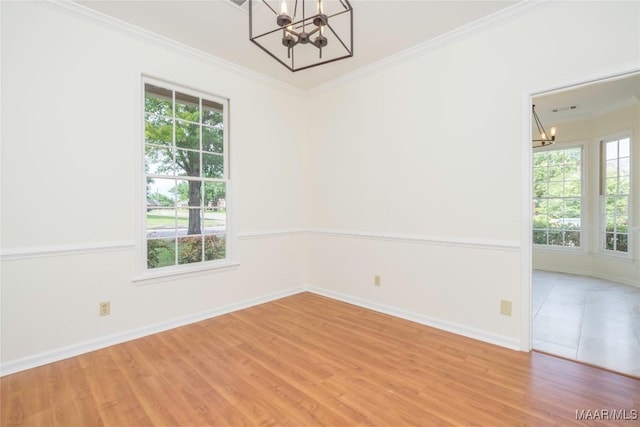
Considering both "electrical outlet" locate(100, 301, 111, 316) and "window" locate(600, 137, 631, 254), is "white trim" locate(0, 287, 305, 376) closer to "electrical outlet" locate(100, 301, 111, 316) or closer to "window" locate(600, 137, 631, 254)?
"electrical outlet" locate(100, 301, 111, 316)

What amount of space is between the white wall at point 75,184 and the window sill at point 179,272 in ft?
0.16

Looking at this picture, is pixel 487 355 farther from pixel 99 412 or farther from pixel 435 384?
pixel 99 412

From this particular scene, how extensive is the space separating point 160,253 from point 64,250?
0.78 metres

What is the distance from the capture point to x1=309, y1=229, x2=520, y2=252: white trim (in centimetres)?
270

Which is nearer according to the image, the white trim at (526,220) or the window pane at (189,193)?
the white trim at (526,220)

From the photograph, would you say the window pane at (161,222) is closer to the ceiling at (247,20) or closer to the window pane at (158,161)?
the window pane at (158,161)

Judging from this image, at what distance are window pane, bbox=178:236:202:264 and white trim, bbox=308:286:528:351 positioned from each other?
1777 mm

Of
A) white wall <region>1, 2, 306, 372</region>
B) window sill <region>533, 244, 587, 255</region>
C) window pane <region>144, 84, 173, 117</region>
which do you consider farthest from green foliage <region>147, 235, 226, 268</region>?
window sill <region>533, 244, 587, 255</region>

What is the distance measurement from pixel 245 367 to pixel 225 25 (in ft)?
9.83

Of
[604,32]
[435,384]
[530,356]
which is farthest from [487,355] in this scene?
[604,32]

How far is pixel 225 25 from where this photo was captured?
2846 millimetres

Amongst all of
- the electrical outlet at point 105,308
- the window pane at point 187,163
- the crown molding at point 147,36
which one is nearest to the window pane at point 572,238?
the crown molding at point 147,36

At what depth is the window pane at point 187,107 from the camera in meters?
3.27

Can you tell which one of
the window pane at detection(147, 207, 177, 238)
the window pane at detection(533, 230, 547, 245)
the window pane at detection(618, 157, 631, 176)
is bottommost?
the window pane at detection(533, 230, 547, 245)
